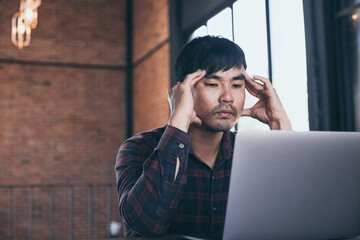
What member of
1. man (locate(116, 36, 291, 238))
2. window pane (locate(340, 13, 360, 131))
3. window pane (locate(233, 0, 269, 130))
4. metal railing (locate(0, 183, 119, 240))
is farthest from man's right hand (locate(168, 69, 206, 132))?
metal railing (locate(0, 183, 119, 240))

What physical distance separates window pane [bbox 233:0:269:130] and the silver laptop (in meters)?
3.21

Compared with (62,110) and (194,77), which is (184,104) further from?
(62,110)

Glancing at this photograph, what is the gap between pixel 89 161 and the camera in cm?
738

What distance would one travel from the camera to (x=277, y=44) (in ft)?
13.5

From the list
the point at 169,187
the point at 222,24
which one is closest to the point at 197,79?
the point at 169,187

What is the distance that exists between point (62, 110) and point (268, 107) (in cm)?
590

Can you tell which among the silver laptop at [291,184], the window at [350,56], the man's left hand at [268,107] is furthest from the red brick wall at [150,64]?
the silver laptop at [291,184]

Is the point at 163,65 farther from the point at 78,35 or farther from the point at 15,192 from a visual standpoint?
the point at 15,192

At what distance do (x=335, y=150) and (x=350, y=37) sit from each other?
8.17 feet

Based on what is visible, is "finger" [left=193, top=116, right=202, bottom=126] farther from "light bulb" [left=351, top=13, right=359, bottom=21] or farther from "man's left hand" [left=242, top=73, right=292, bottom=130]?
"light bulb" [left=351, top=13, right=359, bottom=21]

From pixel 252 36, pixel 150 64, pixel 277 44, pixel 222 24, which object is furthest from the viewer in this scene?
pixel 150 64

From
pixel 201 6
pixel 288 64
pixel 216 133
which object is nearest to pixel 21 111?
pixel 201 6

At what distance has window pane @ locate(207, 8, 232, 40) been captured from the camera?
16.3 feet

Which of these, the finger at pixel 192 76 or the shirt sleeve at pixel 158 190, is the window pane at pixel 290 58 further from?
the shirt sleeve at pixel 158 190
